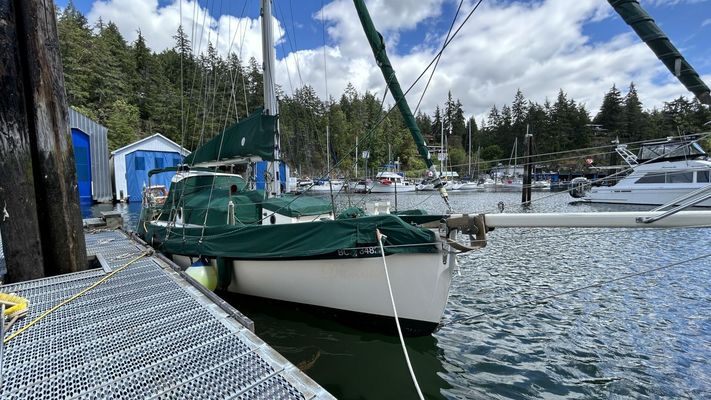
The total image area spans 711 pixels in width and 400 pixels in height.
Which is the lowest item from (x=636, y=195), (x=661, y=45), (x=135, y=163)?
(x=636, y=195)

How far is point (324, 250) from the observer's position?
4320mm

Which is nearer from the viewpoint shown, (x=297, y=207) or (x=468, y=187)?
(x=297, y=207)

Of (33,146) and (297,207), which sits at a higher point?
(33,146)

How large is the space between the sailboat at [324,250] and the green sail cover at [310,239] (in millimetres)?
13

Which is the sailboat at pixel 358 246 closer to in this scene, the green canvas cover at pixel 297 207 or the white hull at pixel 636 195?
the green canvas cover at pixel 297 207

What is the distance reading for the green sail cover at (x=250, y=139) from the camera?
5.80 m

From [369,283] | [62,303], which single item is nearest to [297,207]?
[369,283]

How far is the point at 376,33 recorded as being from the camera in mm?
4562

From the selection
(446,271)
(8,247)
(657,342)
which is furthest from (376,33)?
Answer: (657,342)

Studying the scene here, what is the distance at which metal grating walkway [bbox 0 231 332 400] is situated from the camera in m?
1.92

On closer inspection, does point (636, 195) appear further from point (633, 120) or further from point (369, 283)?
point (633, 120)

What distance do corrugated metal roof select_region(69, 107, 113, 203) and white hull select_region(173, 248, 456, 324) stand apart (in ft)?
84.0

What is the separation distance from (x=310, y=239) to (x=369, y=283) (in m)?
1.00

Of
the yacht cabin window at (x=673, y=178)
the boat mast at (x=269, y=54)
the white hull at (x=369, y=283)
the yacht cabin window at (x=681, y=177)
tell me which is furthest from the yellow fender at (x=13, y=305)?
the yacht cabin window at (x=681, y=177)
